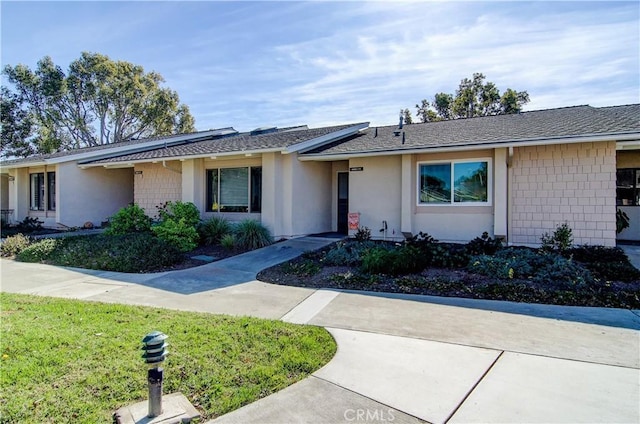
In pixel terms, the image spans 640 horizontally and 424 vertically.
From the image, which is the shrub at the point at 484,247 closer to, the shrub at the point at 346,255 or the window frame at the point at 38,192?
the shrub at the point at 346,255

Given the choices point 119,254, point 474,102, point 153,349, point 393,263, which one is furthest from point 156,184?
point 474,102

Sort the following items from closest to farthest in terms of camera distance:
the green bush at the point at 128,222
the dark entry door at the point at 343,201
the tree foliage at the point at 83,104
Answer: the green bush at the point at 128,222
the dark entry door at the point at 343,201
the tree foliage at the point at 83,104

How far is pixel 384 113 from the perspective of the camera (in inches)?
913

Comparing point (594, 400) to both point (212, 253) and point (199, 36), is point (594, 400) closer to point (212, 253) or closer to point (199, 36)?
point (212, 253)

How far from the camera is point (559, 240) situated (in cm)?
941

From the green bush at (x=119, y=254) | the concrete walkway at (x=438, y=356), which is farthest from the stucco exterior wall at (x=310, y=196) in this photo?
the concrete walkway at (x=438, y=356)

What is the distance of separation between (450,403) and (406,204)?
28.7 feet

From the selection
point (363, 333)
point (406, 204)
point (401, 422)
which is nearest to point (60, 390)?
point (401, 422)

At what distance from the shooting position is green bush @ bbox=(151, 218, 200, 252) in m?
11.4

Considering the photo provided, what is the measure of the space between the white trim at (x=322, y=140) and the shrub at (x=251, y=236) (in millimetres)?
2515

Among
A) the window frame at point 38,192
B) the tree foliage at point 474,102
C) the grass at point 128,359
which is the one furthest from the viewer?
the tree foliage at point 474,102

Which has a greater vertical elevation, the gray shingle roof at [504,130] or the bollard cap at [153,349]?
the gray shingle roof at [504,130]

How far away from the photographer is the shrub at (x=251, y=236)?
11453mm

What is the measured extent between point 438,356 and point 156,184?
49.4 feet
